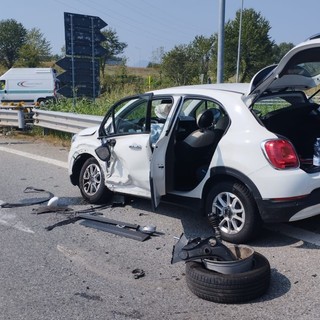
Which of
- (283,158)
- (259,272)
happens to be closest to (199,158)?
(283,158)

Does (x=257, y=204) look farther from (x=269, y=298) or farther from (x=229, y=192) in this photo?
(x=269, y=298)

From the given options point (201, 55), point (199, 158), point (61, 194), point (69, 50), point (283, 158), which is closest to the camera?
point (283, 158)

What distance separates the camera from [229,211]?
4934 mm

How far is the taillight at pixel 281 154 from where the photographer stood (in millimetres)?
4559

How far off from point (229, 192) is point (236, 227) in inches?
14.1

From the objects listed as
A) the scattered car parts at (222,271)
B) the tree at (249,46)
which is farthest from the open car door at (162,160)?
the tree at (249,46)

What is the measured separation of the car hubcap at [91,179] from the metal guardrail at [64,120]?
3479 mm

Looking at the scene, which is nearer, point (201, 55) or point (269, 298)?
point (269, 298)

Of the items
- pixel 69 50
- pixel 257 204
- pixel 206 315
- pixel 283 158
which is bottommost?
pixel 206 315

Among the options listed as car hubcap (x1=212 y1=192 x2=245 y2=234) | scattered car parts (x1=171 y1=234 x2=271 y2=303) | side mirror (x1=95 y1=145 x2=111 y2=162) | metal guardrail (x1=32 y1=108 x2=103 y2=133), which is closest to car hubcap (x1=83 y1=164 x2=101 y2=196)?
side mirror (x1=95 y1=145 x2=111 y2=162)

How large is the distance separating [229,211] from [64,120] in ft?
23.9

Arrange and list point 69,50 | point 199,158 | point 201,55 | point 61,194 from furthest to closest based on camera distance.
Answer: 1. point 201,55
2. point 69,50
3. point 61,194
4. point 199,158

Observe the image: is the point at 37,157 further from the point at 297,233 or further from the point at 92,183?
the point at 297,233

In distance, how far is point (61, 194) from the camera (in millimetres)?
7207
